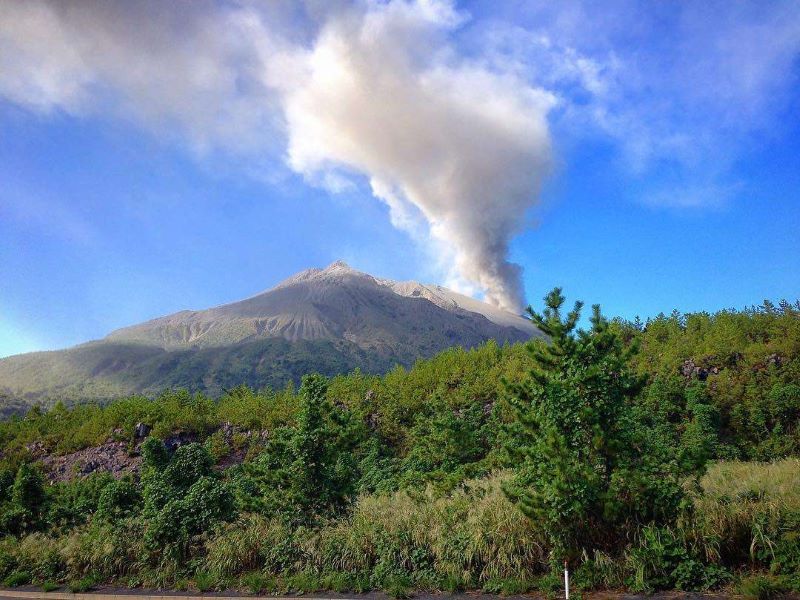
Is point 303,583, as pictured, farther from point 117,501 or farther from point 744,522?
point 117,501

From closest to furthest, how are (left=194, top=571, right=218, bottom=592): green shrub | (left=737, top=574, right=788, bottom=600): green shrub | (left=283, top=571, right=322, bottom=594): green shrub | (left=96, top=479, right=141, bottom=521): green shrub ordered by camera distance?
(left=737, top=574, right=788, bottom=600): green shrub
(left=283, top=571, right=322, bottom=594): green shrub
(left=194, top=571, right=218, bottom=592): green shrub
(left=96, top=479, right=141, bottom=521): green shrub

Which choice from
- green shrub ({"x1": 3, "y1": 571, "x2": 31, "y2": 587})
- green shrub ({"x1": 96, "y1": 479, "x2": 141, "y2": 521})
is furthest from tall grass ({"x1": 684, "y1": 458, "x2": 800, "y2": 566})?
green shrub ({"x1": 3, "y1": 571, "x2": 31, "y2": 587})

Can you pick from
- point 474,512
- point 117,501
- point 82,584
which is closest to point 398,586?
point 474,512

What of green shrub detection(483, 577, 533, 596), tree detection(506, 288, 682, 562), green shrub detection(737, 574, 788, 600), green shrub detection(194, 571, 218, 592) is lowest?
green shrub detection(194, 571, 218, 592)

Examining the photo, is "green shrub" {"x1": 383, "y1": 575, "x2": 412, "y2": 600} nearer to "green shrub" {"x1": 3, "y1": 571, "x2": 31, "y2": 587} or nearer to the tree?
the tree

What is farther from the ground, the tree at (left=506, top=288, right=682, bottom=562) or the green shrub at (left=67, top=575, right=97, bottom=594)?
the tree at (left=506, top=288, right=682, bottom=562)

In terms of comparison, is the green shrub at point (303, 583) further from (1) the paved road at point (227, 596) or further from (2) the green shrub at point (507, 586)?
(2) the green shrub at point (507, 586)

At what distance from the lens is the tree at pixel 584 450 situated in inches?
396

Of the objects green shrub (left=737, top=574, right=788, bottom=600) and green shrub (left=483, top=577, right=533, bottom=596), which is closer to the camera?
green shrub (left=737, top=574, right=788, bottom=600)

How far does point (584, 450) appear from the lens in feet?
34.7

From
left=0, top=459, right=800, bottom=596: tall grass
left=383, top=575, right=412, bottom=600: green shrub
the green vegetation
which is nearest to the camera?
left=0, top=459, right=800, bottom=596: tall grass

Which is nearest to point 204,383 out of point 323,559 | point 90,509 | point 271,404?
point 271,404

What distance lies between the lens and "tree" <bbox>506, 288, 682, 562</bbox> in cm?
1005

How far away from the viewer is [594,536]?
10.4 m
